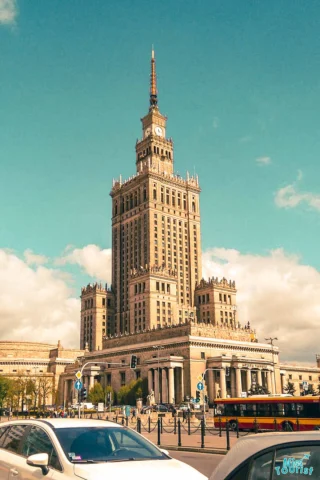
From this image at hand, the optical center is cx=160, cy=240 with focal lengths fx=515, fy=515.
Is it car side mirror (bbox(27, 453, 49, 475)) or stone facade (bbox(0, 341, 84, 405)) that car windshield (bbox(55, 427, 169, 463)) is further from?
stone facade (bbox(0, 341, 84, 405))

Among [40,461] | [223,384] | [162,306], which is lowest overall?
[40,461]

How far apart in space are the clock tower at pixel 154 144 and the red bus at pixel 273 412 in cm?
11723

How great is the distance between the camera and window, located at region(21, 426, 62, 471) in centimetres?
847

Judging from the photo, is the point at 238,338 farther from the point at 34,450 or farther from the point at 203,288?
the point at 34,450

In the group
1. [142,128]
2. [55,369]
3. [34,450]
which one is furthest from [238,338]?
[34,450]

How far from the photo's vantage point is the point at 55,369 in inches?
5571

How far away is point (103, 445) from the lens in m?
8.98

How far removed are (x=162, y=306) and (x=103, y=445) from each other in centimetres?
12616

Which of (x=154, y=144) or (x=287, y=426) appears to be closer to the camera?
(x=287, y=426)

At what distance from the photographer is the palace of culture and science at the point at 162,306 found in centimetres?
10100

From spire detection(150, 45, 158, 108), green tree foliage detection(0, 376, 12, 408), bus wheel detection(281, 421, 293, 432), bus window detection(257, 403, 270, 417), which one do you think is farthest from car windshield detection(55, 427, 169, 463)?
spire detection(150, 45, 158, 108)

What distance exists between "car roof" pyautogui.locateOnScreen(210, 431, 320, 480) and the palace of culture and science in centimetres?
9454

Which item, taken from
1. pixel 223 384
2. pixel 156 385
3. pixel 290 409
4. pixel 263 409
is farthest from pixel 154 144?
pixel 290 409

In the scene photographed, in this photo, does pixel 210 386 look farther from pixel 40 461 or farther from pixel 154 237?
pixel 40 461
